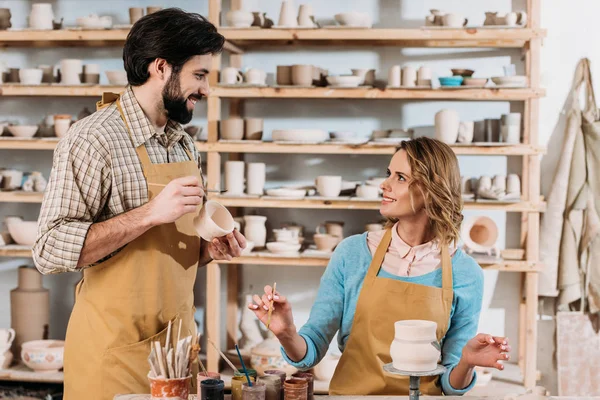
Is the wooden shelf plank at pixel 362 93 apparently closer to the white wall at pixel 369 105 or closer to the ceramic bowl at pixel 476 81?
the ceramic bowl at pixel 476 81

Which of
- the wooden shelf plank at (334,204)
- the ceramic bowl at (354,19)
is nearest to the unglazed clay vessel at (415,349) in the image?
the wooden shelf plank at (334,204)

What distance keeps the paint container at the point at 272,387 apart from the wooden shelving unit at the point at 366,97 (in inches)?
80.9

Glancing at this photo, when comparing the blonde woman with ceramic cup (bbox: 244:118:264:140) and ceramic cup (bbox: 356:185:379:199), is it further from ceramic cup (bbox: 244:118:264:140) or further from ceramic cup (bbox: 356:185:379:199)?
ceramic cup (bbox: 244:118:264:140)

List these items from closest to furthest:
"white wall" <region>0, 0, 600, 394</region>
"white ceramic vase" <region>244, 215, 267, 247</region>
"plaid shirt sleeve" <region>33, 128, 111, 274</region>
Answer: "plaid shirt sleeve" <region>33, 128, 111, 274</region> → "white ceramic vase" <region>244, 215, 267, 247</region> → "white wall" <region>0, 0, 600, 394</region>

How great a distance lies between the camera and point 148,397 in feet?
6.21

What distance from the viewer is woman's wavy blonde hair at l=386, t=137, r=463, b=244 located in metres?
2.21

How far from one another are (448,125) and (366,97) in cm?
43

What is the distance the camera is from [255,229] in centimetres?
396

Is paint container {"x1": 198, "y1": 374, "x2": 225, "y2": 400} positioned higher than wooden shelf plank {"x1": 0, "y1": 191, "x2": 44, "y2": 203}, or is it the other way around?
wooden shelf plank {"x1": 0, "y1": 191, "x2": 44, "y2": 203}

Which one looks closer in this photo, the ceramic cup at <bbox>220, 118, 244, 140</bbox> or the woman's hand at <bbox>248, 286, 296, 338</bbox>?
the woman's hand at <bbox>248, 286, 296, 338</bbox>

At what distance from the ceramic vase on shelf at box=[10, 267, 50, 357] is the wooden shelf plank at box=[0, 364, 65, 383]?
180 mm

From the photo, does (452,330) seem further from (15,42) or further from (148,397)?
Result: (15,42)

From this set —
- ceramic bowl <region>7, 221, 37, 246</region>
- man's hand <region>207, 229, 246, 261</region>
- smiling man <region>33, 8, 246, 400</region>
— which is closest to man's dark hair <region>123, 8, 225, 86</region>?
smiling man <region>33, 8, 246, 400</region>

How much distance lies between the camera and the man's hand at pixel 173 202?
200cm
